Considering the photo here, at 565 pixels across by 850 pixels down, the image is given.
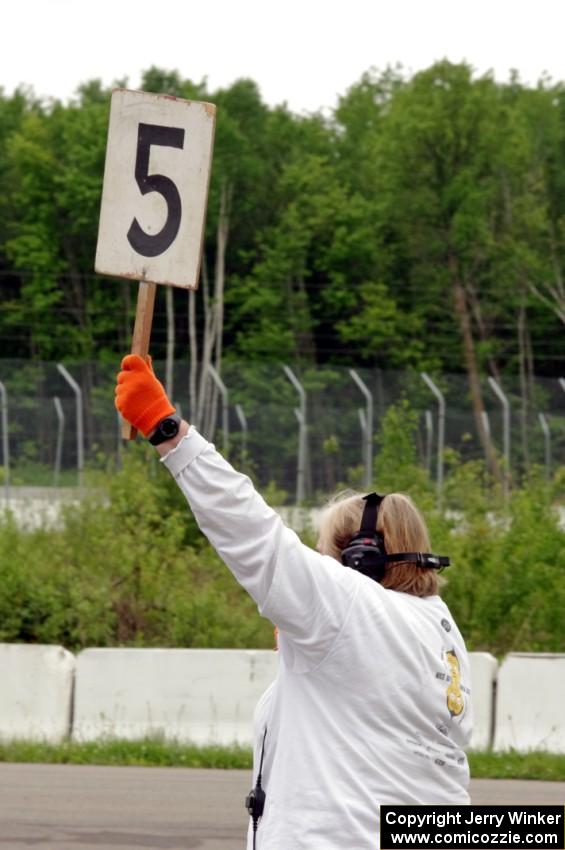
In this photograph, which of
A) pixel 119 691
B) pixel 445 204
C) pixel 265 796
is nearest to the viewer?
pixel 265 796

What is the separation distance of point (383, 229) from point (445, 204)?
33.4 feet

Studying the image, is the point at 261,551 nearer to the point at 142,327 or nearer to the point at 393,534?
the point at 393,534

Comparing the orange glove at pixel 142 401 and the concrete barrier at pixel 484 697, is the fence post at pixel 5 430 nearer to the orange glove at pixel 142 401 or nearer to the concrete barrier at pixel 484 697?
the concrete barrier at pixel 484 697

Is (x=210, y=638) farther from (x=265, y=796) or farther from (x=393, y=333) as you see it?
(x=393, y=333)

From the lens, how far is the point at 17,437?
108 ft

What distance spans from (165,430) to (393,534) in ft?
2.01

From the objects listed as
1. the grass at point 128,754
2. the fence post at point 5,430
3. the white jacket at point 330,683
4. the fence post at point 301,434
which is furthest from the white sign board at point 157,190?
the fence post at point 301,434

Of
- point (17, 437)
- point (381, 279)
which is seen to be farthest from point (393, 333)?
point (17, 437)

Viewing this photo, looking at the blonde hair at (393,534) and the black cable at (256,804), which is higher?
the blonde hair at (393,534)

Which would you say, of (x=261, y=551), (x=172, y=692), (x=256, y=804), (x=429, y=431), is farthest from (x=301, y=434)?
(x=261, y=551)

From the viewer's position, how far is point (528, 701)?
11492 mm

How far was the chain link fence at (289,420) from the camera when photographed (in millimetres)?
32906

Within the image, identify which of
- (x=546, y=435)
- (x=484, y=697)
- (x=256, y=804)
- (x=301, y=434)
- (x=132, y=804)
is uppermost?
(x=546, y=435)

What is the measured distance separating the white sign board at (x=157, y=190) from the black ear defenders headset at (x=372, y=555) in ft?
3.61
